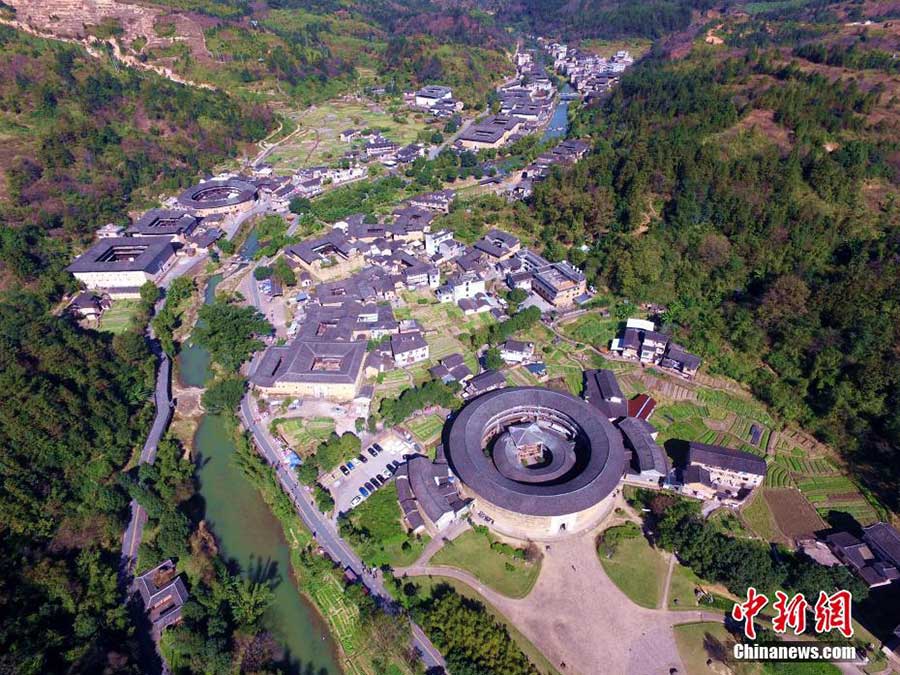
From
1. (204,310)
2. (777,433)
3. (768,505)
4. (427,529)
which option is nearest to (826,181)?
(777,433)

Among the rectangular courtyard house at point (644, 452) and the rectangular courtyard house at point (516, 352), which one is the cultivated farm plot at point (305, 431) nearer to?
the rectangular courtyard house at point (516, 352)

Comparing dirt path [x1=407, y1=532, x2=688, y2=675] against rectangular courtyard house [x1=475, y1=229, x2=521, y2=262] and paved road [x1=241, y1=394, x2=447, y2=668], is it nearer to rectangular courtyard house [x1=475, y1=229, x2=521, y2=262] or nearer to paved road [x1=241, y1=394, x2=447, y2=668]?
paved road [x1=241, y1=394, x2=447, y2=668]

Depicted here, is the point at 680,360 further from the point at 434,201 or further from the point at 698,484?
the point at 434,201

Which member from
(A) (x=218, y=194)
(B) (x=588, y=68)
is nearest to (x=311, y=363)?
(A) (x=218, y=194)

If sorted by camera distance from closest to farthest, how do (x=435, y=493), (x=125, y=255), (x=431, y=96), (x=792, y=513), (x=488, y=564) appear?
(x=488, y=564), (x=435, y=493), (x=792, y=513), (x=125, y=255), (x=431, y=96)

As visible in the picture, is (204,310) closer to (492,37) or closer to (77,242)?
(77,242)

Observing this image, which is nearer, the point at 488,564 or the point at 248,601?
the point at 248,601
